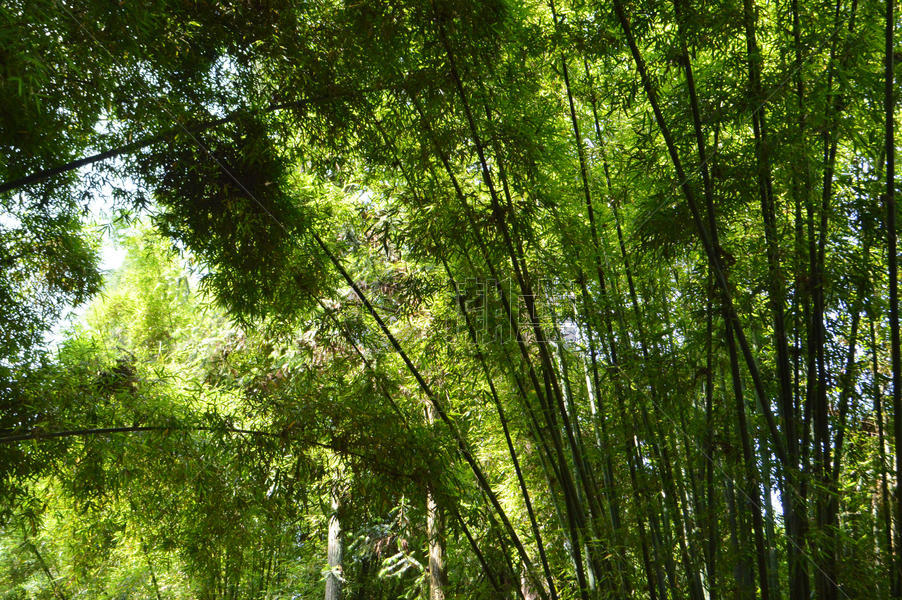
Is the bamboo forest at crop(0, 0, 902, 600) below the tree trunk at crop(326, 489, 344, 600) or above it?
above

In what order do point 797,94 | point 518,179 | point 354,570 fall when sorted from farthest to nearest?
point 354,570
point 518,179
point 797,94

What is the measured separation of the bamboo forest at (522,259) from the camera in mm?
2264

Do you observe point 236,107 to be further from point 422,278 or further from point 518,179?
point 518,179

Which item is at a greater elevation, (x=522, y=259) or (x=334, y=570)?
(x=522, y=259)

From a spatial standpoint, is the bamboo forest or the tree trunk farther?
the tree trunk

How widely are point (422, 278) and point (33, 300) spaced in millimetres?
2264

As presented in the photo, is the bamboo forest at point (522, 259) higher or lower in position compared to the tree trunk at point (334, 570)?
higher

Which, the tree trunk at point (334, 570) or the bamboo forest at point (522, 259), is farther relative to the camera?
the tree trunk at point (334, 570)

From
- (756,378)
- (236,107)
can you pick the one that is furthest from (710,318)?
(236,107)

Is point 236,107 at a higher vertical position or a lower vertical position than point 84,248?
higher

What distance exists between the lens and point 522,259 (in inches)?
112

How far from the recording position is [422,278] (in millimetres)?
3352

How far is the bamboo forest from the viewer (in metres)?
2.26

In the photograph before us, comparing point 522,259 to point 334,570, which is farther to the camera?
point 334,570
